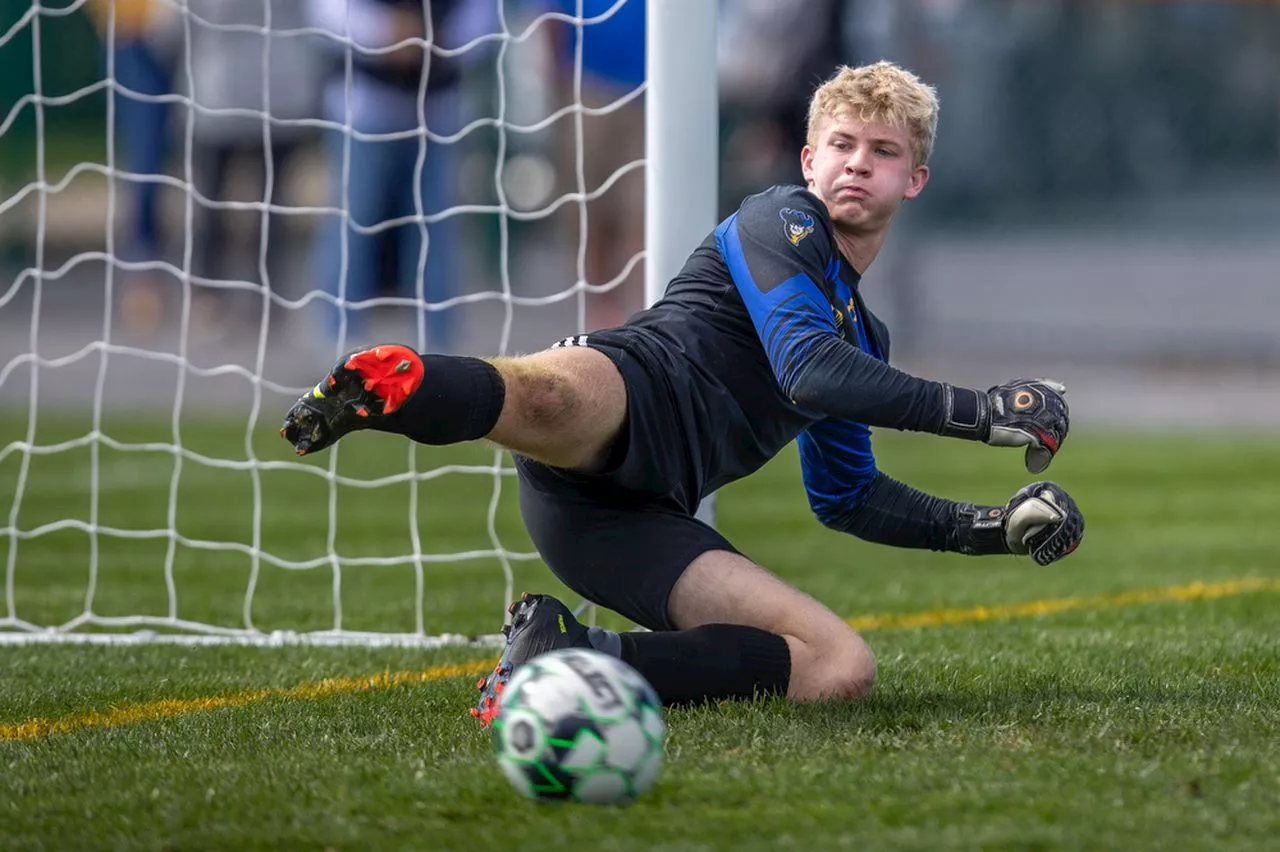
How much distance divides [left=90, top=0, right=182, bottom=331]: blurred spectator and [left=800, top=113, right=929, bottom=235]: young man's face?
7897mm

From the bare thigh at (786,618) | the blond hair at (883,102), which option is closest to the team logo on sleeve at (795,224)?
the blond hair at (883,102)

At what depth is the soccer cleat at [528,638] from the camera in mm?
3836

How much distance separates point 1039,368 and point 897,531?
1001cm

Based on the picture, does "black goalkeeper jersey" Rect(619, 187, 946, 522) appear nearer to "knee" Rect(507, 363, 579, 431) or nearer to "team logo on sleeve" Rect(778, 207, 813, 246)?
"team logo on sleeve" Rect(778, 207, 813, 246)

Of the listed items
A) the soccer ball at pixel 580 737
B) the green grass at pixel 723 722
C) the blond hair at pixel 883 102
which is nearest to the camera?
the green grass at pixel 723 722

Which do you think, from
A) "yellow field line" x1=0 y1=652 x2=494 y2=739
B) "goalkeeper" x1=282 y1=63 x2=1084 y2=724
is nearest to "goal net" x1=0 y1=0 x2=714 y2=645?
"yellow field line" x1=0 y1=652 x2=494 y2=739

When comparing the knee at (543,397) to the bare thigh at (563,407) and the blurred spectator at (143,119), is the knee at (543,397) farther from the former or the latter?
the blurred spectator at (143,119)

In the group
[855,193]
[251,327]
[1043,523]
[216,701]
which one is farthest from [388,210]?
[1043,523]

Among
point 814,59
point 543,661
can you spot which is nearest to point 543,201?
point 814,59

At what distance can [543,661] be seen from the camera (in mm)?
3266

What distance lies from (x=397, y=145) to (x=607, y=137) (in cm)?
210

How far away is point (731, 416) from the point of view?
166 inches

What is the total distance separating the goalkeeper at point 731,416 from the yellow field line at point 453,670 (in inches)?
26.9

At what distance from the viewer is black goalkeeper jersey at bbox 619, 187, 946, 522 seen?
12.6ft
